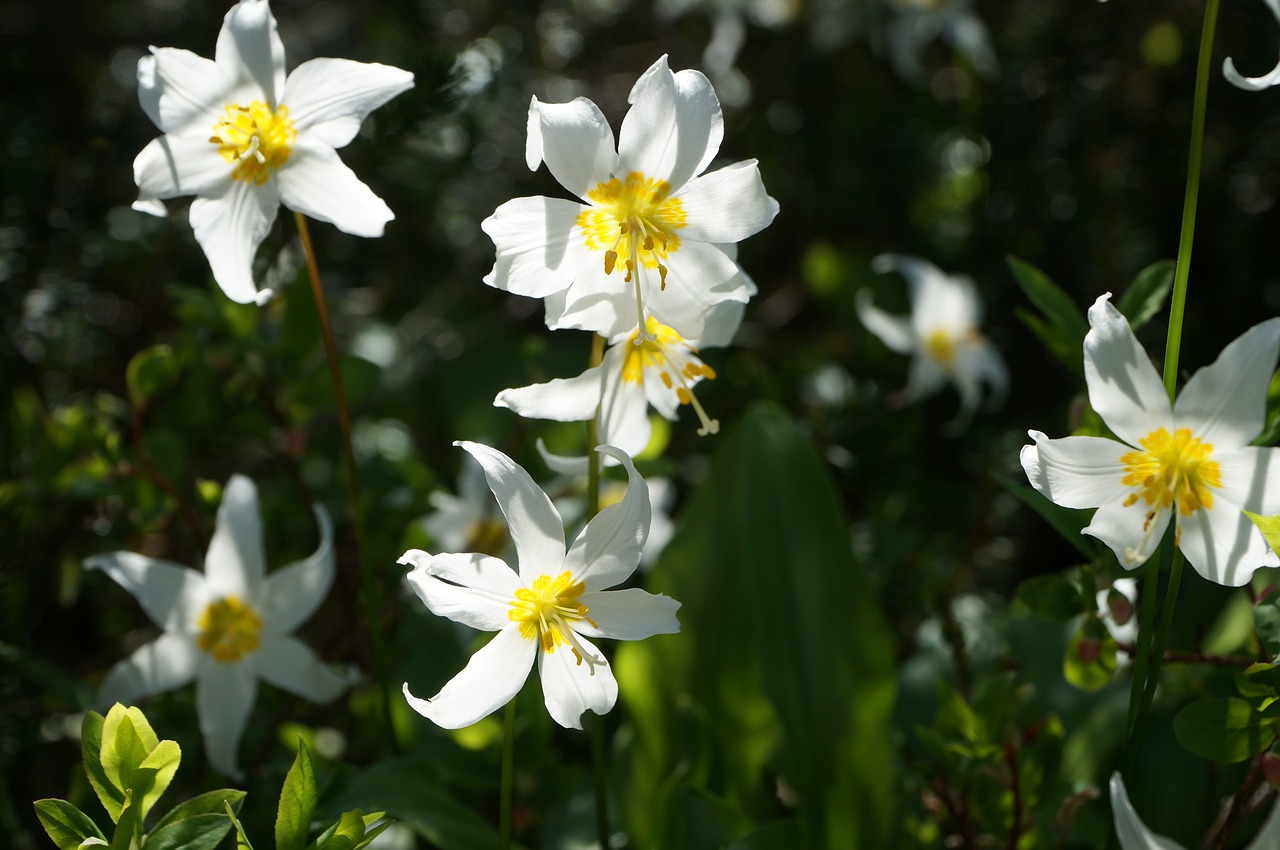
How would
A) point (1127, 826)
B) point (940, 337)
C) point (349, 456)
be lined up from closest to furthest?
point (1127, 826) < point (349, 456) < point (940, 337)

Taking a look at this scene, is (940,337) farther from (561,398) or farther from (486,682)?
(486,682)

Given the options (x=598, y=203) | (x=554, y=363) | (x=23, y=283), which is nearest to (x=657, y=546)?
(x=554, y=363)

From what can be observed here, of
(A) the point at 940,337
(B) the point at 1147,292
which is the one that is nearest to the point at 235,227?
(B) the point at 1147,292

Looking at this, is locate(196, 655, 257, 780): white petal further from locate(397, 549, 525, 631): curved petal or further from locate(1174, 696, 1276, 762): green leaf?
locate(1174, 696, 1276, 762): green leaf

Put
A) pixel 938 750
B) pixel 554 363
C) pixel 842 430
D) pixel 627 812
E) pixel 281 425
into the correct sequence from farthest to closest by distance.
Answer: pixel 554 363 < pixel 842 430 < pixel 281 425 < pixel 627 812 < pixel 938 750

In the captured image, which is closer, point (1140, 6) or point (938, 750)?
point (938, 750)

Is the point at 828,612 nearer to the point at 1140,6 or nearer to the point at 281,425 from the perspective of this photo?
the point at 281,425
